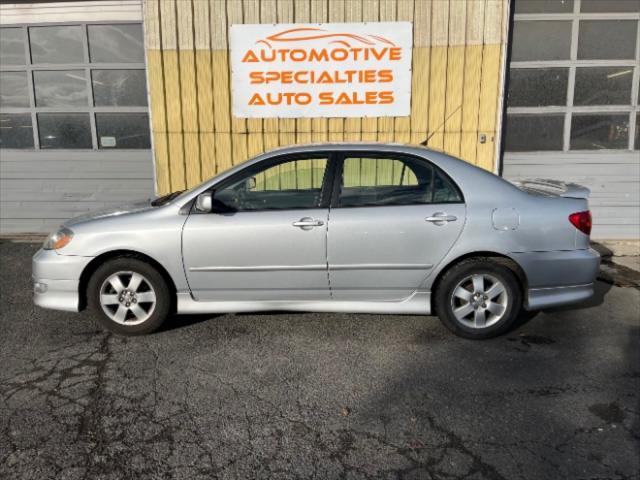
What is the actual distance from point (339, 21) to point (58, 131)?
15.0ft

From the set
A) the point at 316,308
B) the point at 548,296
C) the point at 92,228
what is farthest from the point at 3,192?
the point at 548,296

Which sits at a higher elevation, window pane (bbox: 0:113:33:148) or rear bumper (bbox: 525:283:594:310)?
window pane (bbox: 0:113:33:148)

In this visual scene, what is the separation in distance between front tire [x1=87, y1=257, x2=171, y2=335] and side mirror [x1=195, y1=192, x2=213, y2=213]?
0.63 metres

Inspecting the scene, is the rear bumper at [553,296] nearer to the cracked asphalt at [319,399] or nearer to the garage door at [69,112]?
the cracked asphalt at [319,399]

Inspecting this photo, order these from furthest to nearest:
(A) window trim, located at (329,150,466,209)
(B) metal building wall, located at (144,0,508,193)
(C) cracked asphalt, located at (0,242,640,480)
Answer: (B) metal building wall, located at (144,0,508,193) < (A) window trim, located at (329,150,466,209) < (C) cracked asphalt, located at (0,242,640,480)

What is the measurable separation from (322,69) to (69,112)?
3941 millimetres

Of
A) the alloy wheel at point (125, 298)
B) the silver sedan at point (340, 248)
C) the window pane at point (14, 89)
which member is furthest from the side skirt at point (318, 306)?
the window pane at point (14, 89)

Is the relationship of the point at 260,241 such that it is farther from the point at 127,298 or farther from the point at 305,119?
the point at 305,119

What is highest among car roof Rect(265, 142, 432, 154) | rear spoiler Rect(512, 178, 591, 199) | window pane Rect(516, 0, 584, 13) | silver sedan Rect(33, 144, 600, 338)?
window pane Rect(516, 0, 584, 13)

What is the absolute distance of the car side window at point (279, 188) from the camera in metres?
4.29

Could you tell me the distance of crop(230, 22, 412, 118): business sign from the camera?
24.1 ft

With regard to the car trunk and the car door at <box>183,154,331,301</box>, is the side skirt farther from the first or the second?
the car trunk

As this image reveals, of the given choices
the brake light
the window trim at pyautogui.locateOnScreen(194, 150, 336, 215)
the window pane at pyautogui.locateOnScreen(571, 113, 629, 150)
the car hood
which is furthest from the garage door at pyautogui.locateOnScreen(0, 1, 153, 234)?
the window pane at pyautogui.locateOnScreen(571, 113, 629, 150)

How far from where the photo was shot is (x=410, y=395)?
11.2ft
